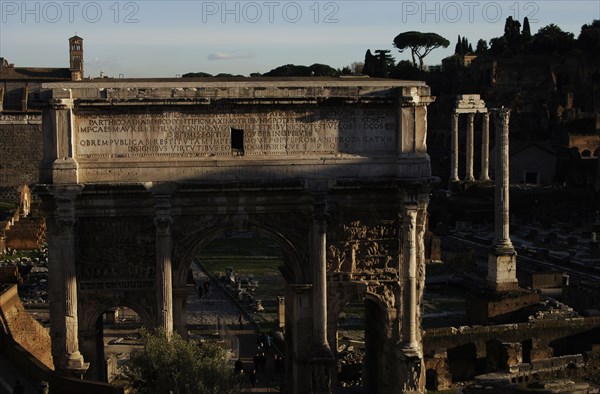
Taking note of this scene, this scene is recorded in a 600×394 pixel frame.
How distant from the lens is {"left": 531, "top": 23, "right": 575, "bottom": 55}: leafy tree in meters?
91.8

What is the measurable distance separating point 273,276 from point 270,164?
22668 mm

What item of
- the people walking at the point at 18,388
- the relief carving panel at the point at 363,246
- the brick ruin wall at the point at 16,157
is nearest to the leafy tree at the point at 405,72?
the brick ruin wall at the point at 16,157

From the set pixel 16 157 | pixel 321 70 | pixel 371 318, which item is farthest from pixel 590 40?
pixel 371 318

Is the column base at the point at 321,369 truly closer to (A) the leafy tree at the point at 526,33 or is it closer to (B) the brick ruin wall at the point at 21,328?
(B) the brick ruin wall at the point at 21,328

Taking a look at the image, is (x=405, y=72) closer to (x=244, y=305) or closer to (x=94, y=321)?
(x=244, y=305)

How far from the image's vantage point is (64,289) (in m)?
16.9

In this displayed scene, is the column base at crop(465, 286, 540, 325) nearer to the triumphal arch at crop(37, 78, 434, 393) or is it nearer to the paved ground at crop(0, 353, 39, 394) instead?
the triumphal arch at crop(37, 78, 434, 393)

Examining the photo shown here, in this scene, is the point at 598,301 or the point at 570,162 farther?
the point at 570,162

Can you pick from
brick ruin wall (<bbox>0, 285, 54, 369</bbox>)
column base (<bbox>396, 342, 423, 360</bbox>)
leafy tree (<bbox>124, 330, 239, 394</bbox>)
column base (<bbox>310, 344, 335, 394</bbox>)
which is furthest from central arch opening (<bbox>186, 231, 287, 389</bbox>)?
brick ruin wall (<bbox>0, 285, 54, 369</bbox>)

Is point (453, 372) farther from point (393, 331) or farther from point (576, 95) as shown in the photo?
point (576, 95)

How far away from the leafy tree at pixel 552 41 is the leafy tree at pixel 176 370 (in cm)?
8117

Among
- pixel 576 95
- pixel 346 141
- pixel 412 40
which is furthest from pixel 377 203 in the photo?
pixel 412 40

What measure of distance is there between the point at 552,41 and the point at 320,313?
80694 millimetres

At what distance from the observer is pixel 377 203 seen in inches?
699
